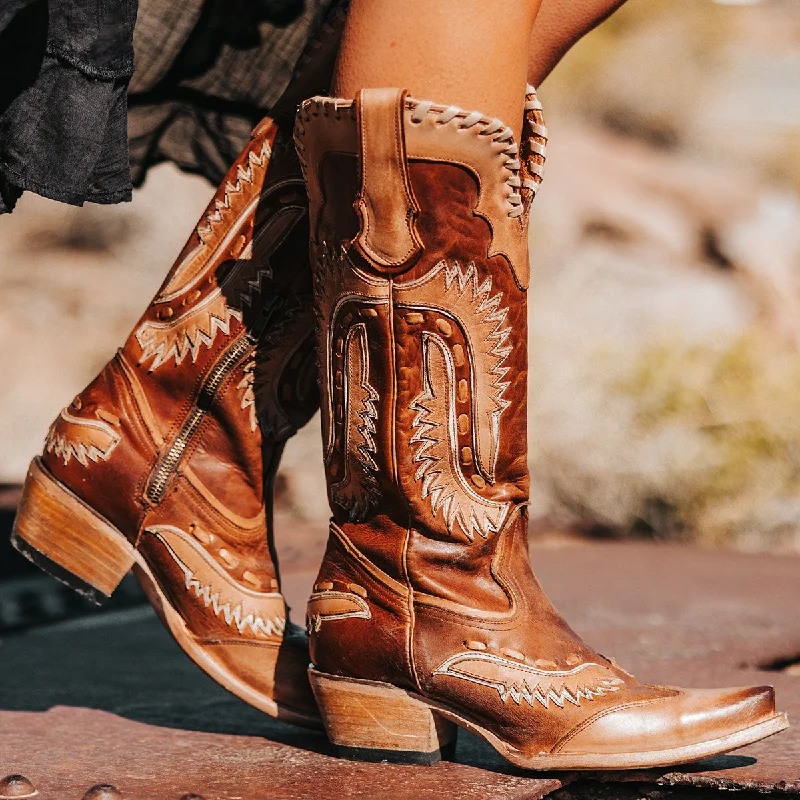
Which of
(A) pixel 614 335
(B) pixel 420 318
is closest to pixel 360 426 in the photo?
(B) pixel 420 318

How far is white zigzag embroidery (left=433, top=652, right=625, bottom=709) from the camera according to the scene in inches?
52.9

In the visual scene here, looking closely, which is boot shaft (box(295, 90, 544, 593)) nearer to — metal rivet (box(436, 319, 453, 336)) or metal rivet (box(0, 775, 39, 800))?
metal rivet (box(436, 319, 453, 336))

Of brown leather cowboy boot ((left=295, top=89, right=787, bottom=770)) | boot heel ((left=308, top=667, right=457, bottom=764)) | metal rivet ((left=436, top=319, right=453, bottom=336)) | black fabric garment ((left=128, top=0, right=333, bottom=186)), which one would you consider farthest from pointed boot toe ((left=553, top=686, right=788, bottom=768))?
black fabric garment ((left=128, top=0, right=333, bottom=186))

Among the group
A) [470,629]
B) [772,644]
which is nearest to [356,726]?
[470,629]

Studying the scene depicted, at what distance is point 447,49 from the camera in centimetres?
127

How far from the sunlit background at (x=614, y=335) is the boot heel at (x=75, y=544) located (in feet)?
6.87

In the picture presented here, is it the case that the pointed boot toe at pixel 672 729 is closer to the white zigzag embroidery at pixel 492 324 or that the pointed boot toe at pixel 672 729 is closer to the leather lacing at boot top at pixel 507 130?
the white zigzag embroidery at pixel 492 324

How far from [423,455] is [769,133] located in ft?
27.4

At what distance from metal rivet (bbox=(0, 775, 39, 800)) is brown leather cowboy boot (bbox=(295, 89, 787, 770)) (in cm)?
35

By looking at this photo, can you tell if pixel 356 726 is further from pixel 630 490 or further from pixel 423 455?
pixel 630 490

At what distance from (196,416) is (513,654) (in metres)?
0.54

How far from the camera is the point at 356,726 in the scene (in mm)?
1406

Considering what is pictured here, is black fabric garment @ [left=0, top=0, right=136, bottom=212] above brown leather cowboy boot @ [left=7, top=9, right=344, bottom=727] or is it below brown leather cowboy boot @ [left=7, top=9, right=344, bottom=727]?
above

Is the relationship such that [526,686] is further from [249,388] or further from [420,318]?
[249,388]
